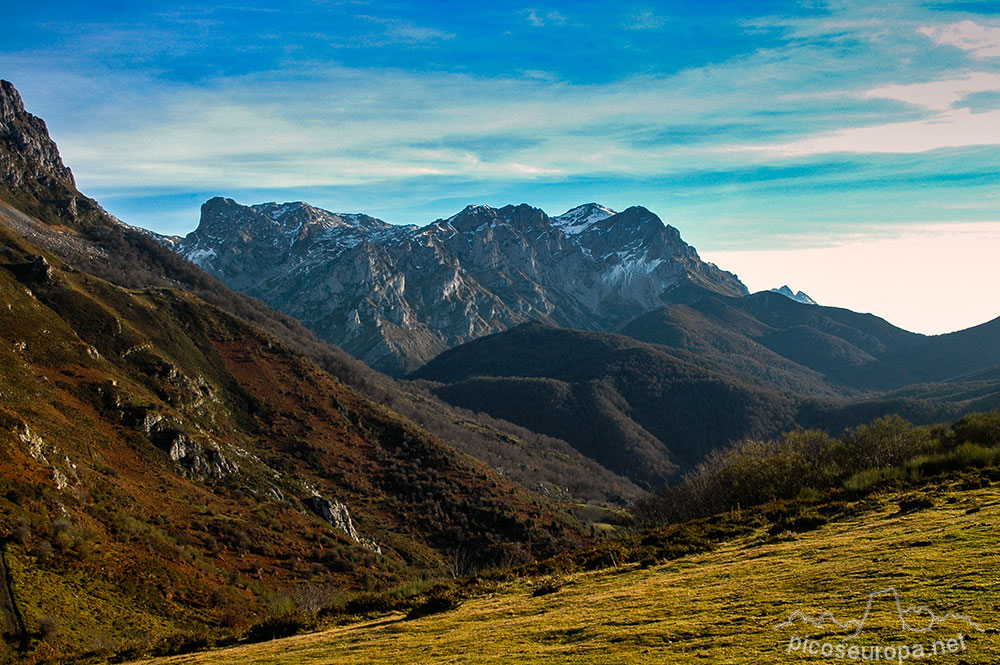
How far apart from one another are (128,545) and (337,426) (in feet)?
211

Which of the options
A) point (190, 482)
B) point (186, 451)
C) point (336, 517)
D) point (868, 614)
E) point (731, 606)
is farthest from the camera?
point (336, 517)

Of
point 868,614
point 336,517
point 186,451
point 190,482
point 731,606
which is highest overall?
point 868,614

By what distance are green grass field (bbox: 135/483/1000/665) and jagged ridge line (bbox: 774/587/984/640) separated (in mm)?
140

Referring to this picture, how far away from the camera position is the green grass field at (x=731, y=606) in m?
11.5

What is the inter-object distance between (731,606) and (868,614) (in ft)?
11.0

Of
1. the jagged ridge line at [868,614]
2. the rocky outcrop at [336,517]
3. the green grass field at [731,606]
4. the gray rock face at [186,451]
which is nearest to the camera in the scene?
the jagged ridge line at [868,614]

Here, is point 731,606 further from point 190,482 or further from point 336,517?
point 336,517

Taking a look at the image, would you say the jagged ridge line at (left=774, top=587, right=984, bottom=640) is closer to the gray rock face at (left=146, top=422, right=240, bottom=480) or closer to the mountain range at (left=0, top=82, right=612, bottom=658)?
the mountain range at (left=0, top=82, right=612, bottom=658)

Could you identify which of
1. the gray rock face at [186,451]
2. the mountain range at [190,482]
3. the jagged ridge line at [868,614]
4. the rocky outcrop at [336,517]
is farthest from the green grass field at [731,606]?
the rocky outcrop at [336,517]

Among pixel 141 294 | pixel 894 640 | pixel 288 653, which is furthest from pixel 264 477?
pixel 894 640

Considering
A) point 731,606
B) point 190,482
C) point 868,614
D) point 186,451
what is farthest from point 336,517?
point 868,614

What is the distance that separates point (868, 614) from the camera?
1189 centimetres

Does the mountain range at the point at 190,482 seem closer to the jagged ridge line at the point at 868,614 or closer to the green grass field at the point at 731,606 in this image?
the green grass field at the point at 731,606

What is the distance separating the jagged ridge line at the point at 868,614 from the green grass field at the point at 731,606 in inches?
5.5
